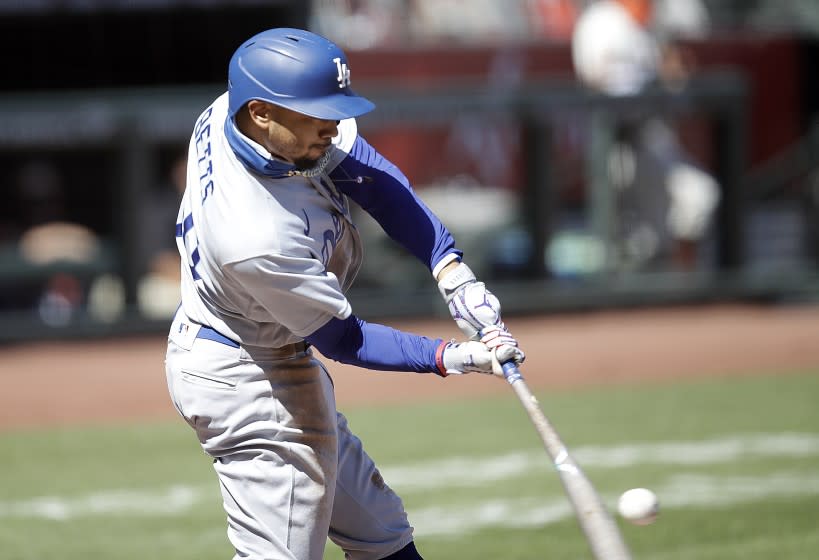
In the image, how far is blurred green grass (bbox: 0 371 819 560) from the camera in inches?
191

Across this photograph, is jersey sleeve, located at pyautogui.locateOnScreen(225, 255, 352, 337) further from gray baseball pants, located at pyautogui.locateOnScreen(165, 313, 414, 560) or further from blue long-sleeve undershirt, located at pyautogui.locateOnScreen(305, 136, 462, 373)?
gray baseball pants, located at pyautogui.locateOnScreen(165, 313, 414, 560)

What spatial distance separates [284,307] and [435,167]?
24.8 feet

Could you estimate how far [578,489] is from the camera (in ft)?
10.3

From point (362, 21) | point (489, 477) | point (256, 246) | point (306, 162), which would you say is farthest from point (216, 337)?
point (362, 21)

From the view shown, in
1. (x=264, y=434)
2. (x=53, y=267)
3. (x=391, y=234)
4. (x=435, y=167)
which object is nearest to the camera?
(x=264, y=434)

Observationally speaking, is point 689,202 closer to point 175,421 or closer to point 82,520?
point 175,421

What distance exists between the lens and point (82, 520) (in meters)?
5.39

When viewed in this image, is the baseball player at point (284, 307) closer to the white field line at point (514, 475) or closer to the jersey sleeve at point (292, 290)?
the jersey sleeve at point (292, 290)

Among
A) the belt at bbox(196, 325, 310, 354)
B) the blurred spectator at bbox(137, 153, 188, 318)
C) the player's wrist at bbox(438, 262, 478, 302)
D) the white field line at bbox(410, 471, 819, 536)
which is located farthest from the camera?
the blurred spectator at bbox(137, 153, 188, 318)

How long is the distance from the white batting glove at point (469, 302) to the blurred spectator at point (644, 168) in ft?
23.0

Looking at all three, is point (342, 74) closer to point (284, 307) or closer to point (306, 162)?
point (306, 162)

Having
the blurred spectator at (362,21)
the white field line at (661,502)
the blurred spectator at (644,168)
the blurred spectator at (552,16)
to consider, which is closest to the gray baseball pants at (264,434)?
the white field line at (661,502)

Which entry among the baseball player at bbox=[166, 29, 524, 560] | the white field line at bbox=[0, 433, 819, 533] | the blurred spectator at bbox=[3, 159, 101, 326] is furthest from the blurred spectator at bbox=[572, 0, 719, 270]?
the baseball player at bbox=[166, 29, 524, 560]

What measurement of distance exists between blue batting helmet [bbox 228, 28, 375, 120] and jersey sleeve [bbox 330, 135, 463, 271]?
284mm
